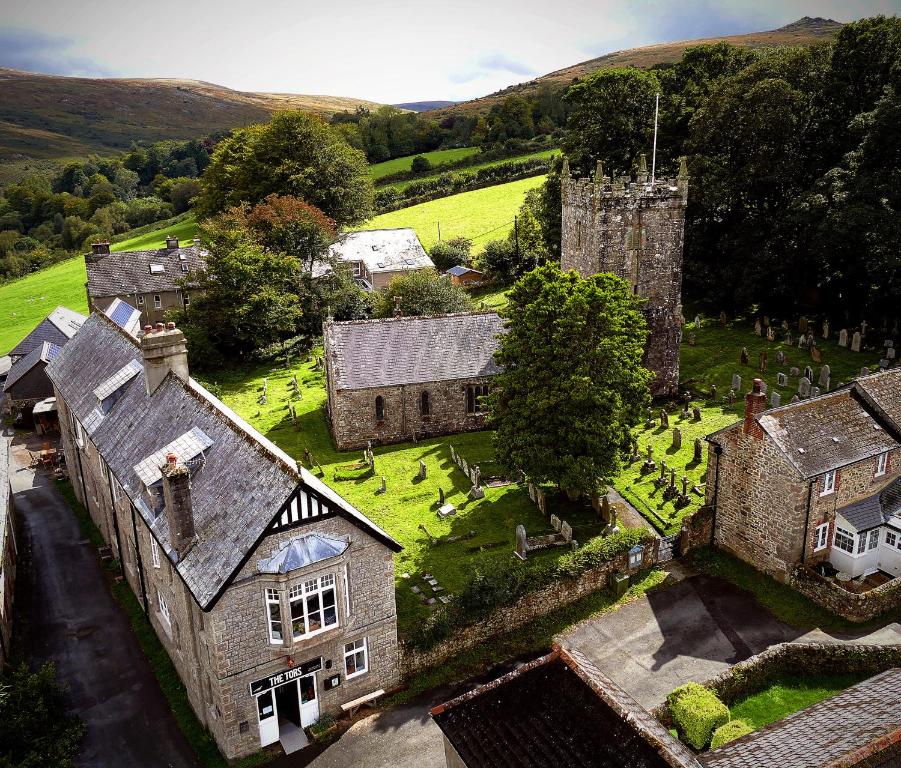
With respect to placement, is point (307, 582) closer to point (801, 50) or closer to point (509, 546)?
point (509, 546)

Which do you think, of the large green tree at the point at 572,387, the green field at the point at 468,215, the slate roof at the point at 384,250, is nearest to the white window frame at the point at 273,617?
the large green tree at the point at 572,387

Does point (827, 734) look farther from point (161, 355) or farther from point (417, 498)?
point (161, 355)

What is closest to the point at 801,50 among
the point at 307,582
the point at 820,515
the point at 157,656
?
the point at 820,515

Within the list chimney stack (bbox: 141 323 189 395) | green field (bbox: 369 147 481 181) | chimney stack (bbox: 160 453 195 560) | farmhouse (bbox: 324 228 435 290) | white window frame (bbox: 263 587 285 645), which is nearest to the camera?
white window frame (bbox: 263 587 285 645)

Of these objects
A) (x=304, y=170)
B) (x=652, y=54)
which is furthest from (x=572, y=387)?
(x=652, y=54)

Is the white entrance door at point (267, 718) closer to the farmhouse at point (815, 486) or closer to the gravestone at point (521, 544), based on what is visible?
the gravestone at point (521, 544)

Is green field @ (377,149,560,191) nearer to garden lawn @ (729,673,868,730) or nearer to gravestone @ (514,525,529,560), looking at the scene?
gravestone @ (514,525,529,560)

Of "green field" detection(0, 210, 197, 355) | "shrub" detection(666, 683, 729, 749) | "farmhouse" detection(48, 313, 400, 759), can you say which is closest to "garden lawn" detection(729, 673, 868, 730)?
"shrub" detection(666, 683, 729, 749)
